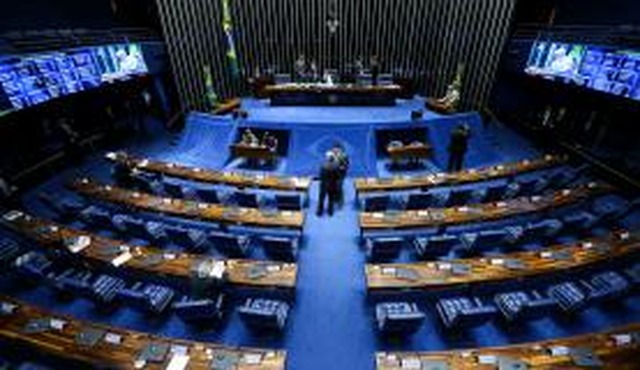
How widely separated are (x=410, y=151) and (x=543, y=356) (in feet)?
29.5

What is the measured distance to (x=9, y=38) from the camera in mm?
11141

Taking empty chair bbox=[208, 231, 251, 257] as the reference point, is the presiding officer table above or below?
above

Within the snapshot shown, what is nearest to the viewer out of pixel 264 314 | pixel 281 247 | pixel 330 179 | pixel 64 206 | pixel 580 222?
pixel 264 314

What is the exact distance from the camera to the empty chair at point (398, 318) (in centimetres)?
628

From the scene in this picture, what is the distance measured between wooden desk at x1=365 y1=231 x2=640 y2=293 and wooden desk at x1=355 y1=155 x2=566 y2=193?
3.55m

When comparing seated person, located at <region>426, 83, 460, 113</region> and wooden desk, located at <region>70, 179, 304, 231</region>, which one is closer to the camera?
wooden desk, located at <region>70, 179, 304, 231</region>

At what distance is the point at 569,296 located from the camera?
22.9ft

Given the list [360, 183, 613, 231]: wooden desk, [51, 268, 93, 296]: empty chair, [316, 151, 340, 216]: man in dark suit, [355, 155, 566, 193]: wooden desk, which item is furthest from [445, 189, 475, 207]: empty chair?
[51, 268, 93, 296]: empty chair

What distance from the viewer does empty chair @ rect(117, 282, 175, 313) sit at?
23.1ft

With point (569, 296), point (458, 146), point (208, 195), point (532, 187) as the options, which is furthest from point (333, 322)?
point (458, 146)

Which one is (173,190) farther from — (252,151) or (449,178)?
(449,178)

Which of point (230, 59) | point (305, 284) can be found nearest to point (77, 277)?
point (305, 284)

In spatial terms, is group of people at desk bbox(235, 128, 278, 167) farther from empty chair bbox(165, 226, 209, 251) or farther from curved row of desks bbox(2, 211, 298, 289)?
curved row of desks bbox(2, 211, 298, 289)

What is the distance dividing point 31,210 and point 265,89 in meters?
9.46
